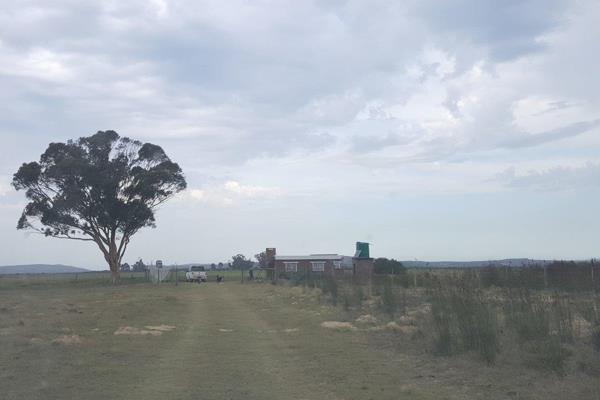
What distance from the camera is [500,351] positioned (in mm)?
12531

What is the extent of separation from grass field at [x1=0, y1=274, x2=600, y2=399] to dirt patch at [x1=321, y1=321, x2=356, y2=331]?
67mm

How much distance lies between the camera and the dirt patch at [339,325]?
2014 centimetres

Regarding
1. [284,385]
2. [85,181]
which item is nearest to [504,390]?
[284,385]

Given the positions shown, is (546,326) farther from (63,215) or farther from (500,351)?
(63,215)

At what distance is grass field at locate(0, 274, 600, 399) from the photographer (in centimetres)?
1056

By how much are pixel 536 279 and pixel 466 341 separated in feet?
14.1

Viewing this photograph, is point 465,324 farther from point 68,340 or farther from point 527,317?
point 68,340

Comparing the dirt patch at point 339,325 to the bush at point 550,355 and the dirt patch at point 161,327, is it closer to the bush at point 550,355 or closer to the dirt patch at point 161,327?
the dirt patch at point 161,327

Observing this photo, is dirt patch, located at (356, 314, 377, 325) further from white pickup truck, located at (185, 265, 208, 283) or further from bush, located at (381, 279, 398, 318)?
white pickup truck, located at (185, 265, 208, 283)

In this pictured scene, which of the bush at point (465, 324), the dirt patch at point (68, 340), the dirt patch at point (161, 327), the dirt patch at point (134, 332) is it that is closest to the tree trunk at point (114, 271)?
the dirt patch at point (161, 327)

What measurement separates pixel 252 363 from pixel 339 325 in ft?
23.9

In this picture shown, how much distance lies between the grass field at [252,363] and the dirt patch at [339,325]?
7 cm

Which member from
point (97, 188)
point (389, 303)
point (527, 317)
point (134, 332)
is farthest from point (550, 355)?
point (97, 188)

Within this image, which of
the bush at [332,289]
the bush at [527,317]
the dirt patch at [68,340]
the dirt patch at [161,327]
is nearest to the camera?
the bush at [527,317]
